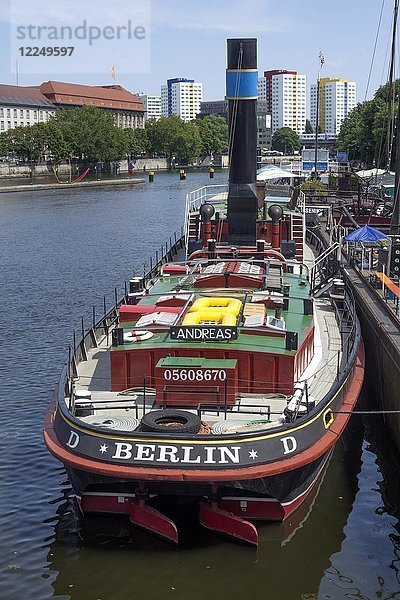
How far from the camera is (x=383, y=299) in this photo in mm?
24297

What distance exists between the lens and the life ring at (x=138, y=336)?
16484 mm

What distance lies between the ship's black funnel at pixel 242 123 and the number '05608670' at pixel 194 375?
39.8ft

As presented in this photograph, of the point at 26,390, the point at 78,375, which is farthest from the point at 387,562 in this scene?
the point at 26,390

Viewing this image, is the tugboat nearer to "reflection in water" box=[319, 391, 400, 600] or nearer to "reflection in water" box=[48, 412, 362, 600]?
"reflection in water" box=[48, 412, 362, 600]

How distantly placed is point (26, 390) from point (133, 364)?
854cm

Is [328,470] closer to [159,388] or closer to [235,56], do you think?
[159,388]

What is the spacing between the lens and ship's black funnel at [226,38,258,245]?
2548 cm

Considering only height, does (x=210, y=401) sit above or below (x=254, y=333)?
below

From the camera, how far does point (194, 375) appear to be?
49.3ft

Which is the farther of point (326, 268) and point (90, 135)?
point (90, 135)

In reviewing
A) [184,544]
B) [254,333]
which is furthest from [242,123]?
[184,544]

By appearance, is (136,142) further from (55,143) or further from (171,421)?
(171,421)

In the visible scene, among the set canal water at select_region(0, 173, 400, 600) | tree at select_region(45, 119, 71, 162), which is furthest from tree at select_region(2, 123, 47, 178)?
canal water at select_region(0, 173, 400, 600)

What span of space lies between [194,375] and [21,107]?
539 feet
